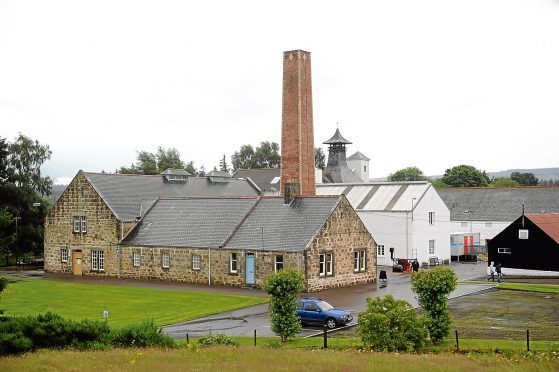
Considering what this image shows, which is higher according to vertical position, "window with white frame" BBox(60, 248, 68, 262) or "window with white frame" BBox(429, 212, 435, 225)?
"window with white frame" BBox(429, 212, 435, 225)

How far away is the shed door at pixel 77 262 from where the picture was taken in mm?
57084

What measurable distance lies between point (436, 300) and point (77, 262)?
3712 centimetres

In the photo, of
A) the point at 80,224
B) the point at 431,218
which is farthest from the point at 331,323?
the point at 431,218

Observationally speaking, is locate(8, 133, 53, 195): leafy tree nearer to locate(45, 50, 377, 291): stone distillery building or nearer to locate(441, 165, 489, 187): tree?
locate(45, 50, 377, 291): stone distillery building

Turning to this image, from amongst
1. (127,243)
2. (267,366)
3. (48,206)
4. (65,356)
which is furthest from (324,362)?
(48,206)

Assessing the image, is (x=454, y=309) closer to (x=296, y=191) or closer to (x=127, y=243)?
(x=296, y=191)

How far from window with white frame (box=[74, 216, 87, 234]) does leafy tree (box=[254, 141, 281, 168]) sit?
4574 inches

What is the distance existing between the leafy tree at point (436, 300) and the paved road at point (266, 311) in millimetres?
5866

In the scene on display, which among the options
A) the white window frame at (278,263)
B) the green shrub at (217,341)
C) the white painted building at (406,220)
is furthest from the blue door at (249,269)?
the green shrub at (217,341)

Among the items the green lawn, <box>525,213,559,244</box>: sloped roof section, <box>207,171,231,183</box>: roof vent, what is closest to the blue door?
the green lawn

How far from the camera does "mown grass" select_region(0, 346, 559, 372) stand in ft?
65.4

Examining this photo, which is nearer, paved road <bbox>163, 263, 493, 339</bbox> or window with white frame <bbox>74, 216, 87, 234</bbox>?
paved road <bbox>163, 263, 493, 339</bbox>

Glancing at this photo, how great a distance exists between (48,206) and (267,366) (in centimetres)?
5977

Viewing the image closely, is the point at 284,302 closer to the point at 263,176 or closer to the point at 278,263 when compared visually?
the point at 278,263
